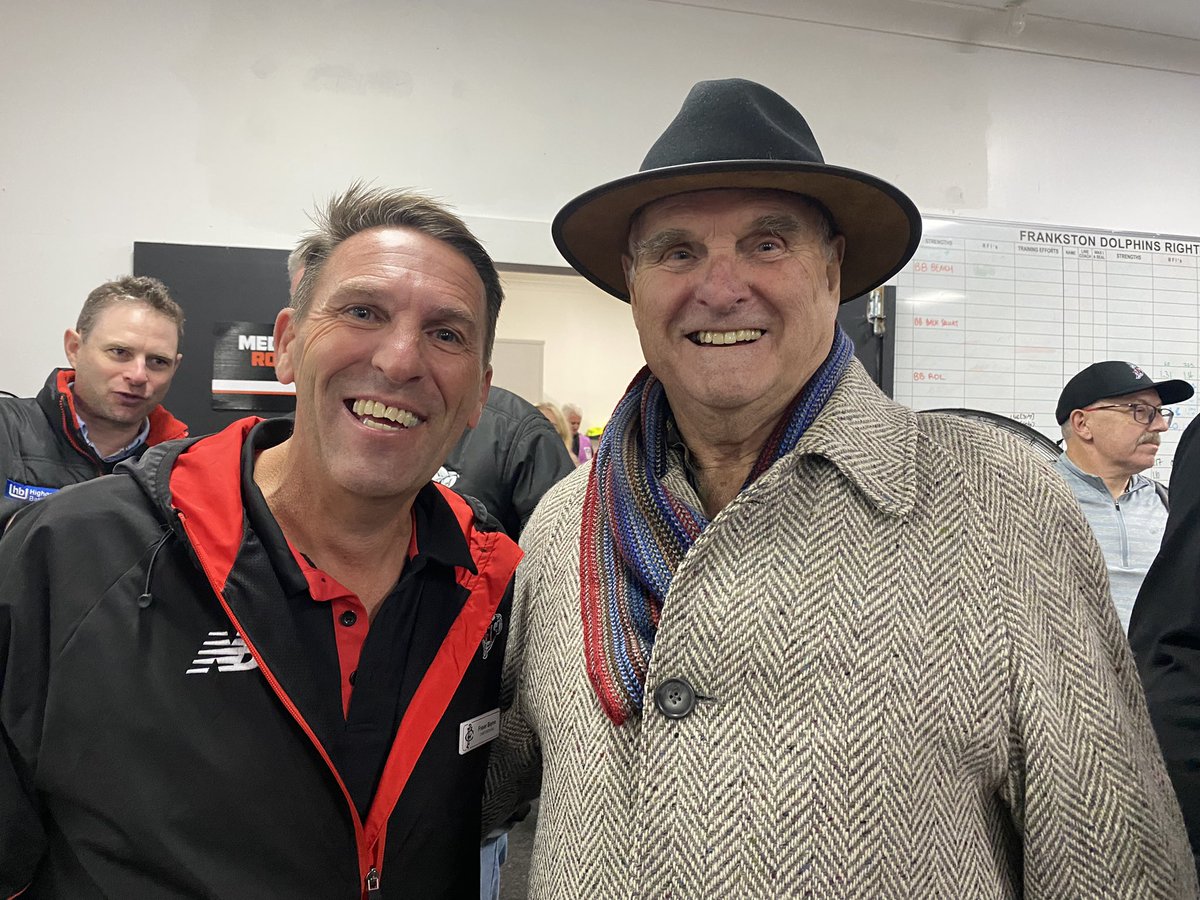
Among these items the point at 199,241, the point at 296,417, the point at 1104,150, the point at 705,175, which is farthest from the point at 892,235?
the point at 1104,150

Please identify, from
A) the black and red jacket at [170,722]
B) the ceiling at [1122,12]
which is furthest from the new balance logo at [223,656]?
the ceiling at [1122,12]

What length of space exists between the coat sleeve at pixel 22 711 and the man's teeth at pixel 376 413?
439 mm

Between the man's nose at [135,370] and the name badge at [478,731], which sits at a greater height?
the man's nose at [135,370]

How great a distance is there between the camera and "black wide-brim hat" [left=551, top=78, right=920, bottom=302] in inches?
40.0

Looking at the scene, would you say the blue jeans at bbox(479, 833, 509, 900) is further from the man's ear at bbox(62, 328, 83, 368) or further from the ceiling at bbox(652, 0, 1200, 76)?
the ceiling at bbox(652, 0, 1200, 76)

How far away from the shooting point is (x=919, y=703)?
854 mm

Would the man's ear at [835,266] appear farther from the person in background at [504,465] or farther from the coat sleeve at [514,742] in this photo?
the person in background at [504,465]

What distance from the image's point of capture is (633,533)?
1003 mm

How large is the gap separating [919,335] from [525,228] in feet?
5.19

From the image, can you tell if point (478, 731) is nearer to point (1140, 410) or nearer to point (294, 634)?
point (294, 634)

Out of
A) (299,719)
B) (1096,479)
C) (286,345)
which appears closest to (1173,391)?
(1096,479)

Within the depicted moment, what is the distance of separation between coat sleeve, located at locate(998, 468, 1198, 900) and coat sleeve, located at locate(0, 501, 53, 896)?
114cm

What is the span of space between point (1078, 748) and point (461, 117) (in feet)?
8.66

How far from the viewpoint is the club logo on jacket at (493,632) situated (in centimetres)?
116
